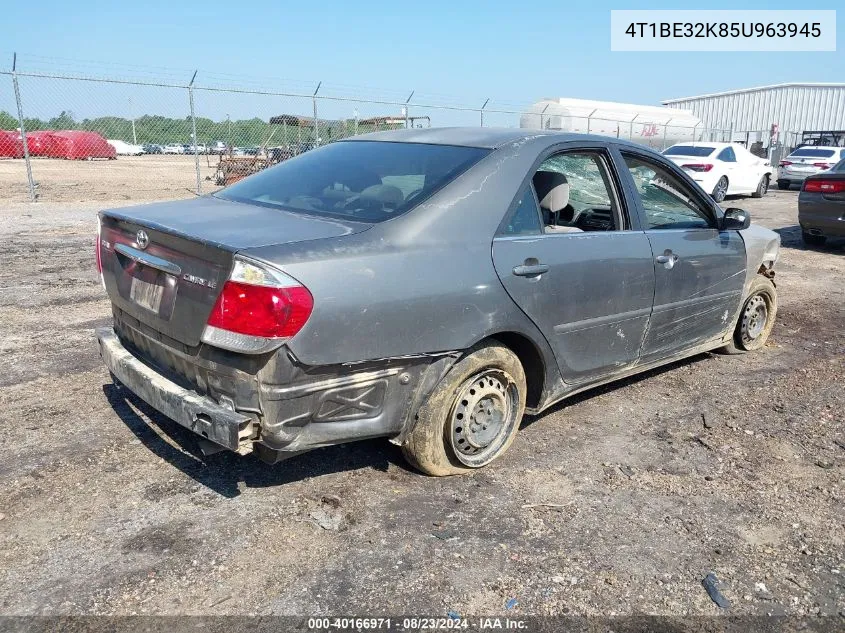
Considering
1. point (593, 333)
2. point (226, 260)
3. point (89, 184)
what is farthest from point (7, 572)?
point (89, 184)

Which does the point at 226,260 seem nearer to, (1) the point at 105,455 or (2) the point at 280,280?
(2) the point at 280,280

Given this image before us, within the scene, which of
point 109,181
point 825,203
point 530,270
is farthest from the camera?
point 109,181

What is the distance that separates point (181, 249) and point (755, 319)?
4422 mm

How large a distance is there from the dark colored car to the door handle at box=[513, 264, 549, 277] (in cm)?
801

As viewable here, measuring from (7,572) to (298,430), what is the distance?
115cm

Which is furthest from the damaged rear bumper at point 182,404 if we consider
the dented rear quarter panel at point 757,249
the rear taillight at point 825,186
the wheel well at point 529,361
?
the rear taillight at point 825,186

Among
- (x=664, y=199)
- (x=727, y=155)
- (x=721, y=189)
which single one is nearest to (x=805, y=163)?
(x=727, y=155)

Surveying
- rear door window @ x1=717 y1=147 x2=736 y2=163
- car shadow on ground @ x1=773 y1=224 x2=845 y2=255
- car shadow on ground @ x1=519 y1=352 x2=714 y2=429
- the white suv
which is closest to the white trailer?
the white suv

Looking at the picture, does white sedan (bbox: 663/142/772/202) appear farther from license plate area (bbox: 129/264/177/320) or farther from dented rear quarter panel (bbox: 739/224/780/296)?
license plate area (bbox: 129/264/177/320)

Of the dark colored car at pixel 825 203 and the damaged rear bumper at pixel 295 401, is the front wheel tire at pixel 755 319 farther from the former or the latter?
the dark colored car at pixel 825 203

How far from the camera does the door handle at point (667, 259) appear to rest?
13.1 feet

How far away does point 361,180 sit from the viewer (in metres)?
3.44

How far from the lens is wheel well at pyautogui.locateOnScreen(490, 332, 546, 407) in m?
3.35

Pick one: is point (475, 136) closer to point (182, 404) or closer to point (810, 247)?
point (182, 404)
